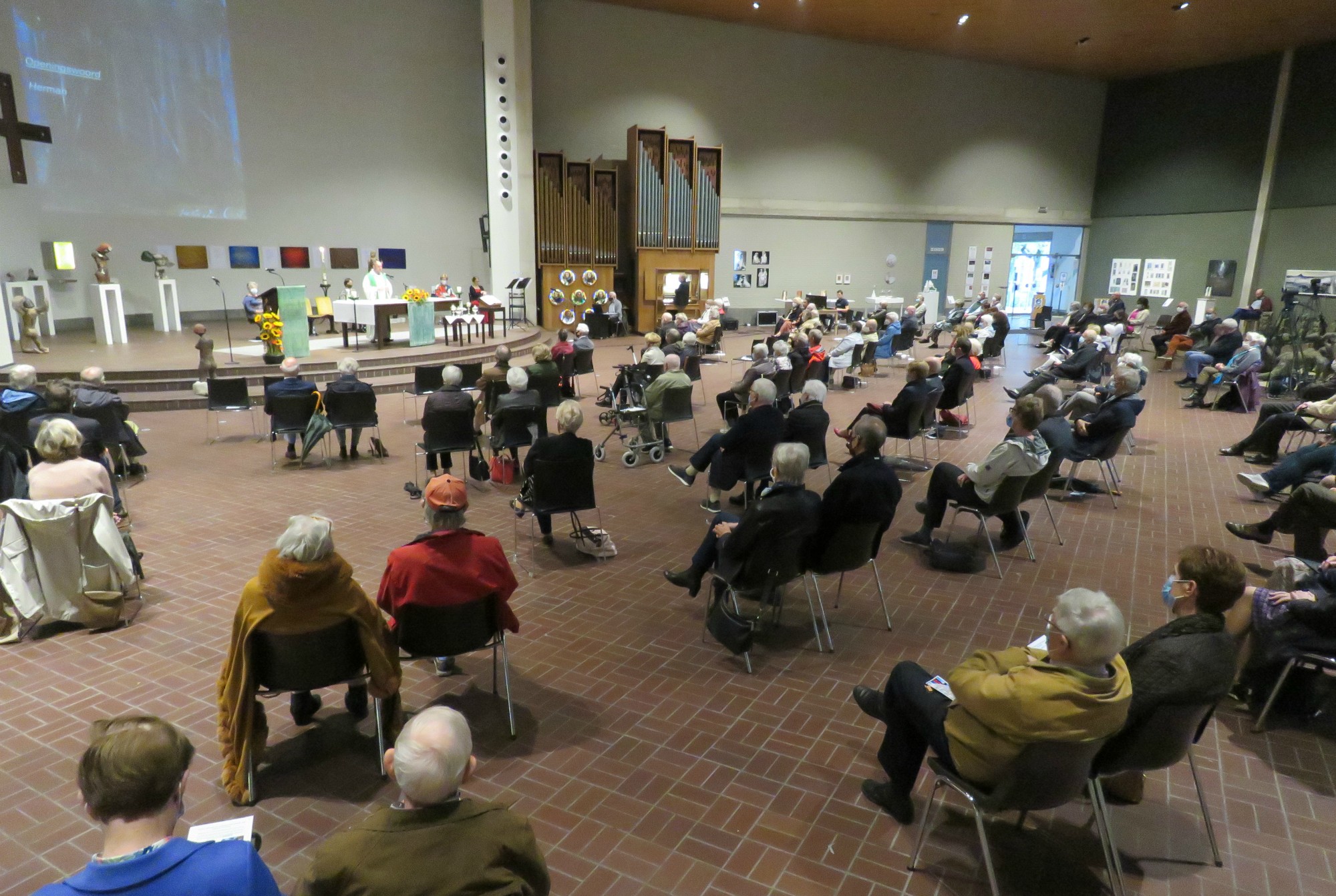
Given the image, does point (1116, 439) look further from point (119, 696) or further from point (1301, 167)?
point (1301, 167)

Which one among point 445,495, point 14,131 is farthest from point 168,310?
point 445,495

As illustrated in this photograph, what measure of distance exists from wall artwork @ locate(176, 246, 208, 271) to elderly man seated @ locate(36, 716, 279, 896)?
56.9 feet

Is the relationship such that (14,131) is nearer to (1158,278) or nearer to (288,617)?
(288,617)

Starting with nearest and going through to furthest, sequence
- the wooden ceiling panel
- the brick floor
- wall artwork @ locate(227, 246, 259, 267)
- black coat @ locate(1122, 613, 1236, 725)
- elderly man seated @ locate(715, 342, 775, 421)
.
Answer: black coat @ locate(1122, 613, 1236, 725), the brick floor, elderly man seated @ locate(715, 342, 775, 421), wall artwork @ locate(227, 246, 259, 267), the wooden ceiling panel

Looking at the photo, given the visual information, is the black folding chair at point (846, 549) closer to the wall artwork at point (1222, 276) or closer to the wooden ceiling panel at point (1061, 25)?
the wooden ceiling panel at point (1061, 25)

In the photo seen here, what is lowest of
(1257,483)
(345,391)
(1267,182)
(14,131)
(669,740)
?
(669,740)

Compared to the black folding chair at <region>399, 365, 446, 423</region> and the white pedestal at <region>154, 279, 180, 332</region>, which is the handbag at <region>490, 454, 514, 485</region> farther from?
the white pedestal at <region>154, 279, 180, 332</region>

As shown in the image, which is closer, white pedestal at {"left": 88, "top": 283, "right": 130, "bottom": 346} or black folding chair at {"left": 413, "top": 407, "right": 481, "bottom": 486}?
black folding chair at {"left": 413, "top": 407, "right": 481, "bottom": 486}

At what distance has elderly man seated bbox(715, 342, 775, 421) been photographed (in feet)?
26.1

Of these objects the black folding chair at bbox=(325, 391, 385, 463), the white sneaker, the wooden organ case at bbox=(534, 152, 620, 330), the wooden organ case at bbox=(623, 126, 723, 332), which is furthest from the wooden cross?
the white sneaker

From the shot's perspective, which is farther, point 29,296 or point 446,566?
point 29,296

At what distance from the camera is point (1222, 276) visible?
21.6 meters

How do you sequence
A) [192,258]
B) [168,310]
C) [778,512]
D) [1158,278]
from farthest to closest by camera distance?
[1158,278]
[192,258]
[168,310]
[778,512]

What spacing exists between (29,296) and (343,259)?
5.98 m
